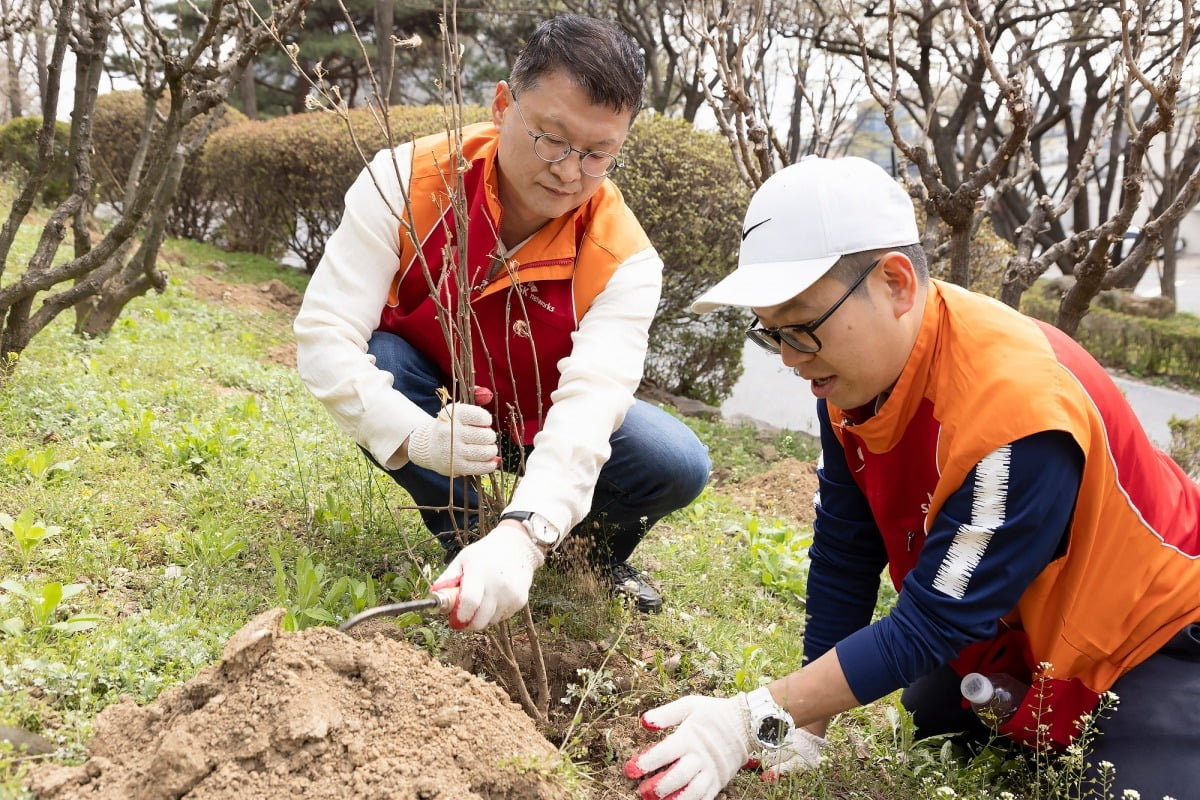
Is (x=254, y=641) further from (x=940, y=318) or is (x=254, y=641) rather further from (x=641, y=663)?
(x=940, y=318)

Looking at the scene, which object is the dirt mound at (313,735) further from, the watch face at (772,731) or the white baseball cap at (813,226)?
the white baseball cap at (813,226)

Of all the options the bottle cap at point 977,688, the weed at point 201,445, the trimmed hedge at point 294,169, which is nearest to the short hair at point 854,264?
the bottle cap at point 977,688

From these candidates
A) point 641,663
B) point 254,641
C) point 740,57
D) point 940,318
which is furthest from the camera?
point 740,57

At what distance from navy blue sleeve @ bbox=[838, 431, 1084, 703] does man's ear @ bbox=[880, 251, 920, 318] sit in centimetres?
32

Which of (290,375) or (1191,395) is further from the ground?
(290,375)

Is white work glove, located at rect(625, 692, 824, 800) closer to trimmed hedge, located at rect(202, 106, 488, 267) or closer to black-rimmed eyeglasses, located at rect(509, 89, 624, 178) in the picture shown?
black-rimmed eyeglasses, located at rect(509, 89, 624, 178)

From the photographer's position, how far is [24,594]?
2.09m

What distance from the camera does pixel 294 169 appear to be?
347 inches

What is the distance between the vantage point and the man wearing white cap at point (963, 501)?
1.70m

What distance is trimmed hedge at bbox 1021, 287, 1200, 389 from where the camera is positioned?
11672mm

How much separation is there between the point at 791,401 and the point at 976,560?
281 inches

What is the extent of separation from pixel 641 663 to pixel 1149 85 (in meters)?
2.73

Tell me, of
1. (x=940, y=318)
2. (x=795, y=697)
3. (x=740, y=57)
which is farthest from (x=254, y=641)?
(x=740, y=57)

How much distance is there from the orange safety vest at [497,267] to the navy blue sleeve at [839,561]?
0.70 metres
